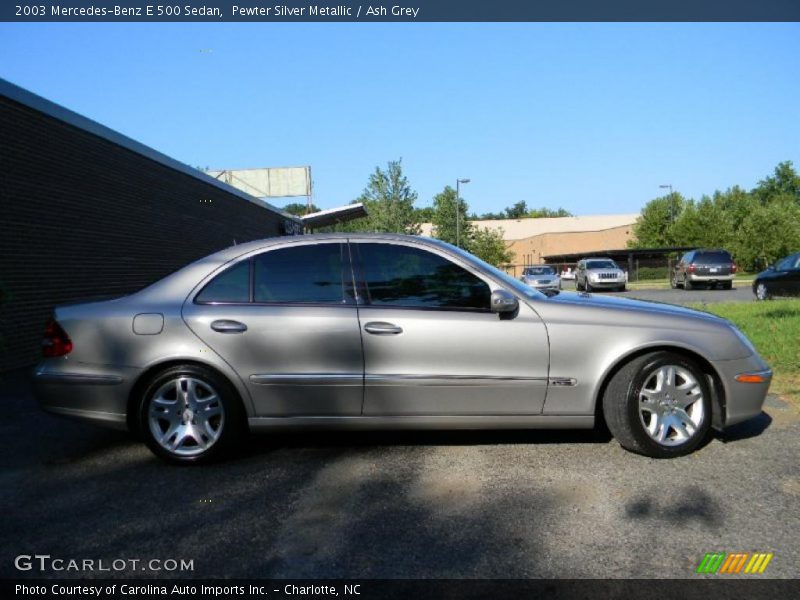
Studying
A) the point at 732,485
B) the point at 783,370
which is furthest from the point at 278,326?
the point at 783,370

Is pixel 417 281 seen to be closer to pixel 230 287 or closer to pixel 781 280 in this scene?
pixel 230 287

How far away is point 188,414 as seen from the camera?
4027mm

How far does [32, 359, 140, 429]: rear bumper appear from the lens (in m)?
4.02

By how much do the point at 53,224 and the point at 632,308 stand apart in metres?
8.53

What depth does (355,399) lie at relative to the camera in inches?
157

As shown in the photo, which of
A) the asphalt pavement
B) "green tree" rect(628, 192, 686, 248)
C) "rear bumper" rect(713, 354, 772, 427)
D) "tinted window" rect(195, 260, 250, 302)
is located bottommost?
the asphalt pavement

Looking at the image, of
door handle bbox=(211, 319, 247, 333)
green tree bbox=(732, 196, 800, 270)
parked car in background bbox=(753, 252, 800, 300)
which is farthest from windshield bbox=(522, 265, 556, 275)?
door handle bbox=(211, 319, 247, 333)

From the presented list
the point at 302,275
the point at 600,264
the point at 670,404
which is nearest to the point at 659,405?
the point at 670,404

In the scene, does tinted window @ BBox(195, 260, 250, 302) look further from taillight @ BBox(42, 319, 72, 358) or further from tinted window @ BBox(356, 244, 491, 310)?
taillight @ BBox(42, 319, 72, 358)

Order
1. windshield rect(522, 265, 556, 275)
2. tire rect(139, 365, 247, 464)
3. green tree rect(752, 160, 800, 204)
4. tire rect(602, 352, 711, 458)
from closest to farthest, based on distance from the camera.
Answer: tire rect(602, 352, 711, 458), tire rect(139, 365, 247, 464), windshield rect(522, 265, 556, 275), green tree rect(752, 160, 800, 204)

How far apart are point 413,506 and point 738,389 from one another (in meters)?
2.34

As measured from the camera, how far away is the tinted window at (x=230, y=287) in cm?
416

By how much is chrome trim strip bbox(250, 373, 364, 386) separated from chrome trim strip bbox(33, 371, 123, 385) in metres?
0.94

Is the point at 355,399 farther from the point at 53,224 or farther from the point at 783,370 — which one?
the point at 53,224
